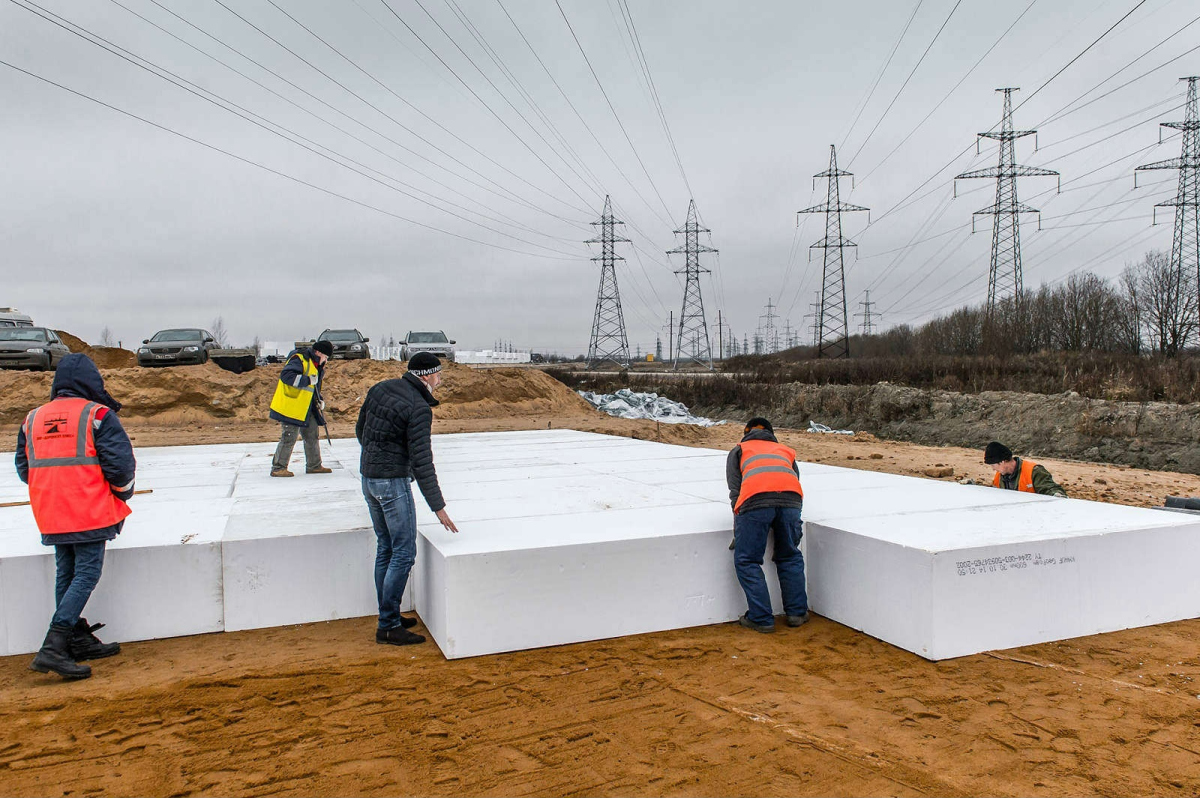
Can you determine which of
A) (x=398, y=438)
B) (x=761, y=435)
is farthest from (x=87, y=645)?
(x=761, y=435)

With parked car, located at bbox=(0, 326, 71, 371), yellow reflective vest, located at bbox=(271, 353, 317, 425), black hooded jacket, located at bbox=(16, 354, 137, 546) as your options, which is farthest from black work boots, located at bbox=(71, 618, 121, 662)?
parked car, located at bbox=(0, 326, 71, 371)

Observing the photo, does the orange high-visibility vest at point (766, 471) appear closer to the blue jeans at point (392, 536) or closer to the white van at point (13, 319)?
the blue jeans at point (392, 536)

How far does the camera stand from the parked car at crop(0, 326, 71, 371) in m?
22.2

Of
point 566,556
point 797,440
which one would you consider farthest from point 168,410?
point 566,556

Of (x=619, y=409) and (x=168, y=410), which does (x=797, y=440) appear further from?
(x=168, y=410)

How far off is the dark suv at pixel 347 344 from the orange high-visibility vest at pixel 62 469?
72.7 ft

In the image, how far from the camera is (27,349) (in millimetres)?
22250

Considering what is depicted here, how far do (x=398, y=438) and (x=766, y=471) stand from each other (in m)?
2.61

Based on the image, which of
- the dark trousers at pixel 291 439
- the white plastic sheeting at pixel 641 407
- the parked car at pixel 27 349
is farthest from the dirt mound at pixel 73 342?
the dark trousers at pixel 291 439

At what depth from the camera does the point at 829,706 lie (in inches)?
175

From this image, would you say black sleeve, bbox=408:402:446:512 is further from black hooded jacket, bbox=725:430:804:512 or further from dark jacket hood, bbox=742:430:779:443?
dark jacket hood, bbox=742:430:779:443

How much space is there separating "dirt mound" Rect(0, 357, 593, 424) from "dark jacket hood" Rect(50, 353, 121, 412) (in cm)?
1789

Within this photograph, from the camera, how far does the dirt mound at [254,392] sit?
69.6 feet

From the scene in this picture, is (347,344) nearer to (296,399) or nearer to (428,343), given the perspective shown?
(428,343)
